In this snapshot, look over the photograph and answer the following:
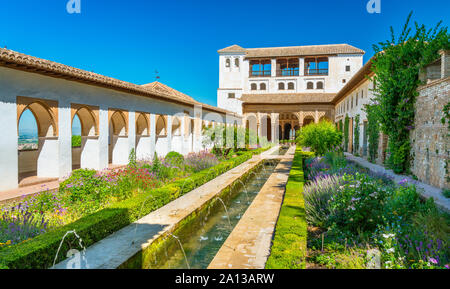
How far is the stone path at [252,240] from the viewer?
388cm

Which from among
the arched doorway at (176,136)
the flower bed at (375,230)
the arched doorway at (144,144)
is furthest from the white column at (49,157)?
the arched doorway at (176,136)

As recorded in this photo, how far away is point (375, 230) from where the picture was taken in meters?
4.22

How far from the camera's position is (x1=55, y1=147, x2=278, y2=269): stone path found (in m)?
3.91

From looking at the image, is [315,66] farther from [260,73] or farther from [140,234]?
[140,234]

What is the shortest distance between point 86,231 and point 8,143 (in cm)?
472

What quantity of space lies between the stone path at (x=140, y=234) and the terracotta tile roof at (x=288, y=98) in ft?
84.6

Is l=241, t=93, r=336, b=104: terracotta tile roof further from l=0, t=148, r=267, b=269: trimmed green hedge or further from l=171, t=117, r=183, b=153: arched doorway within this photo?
l=0, t=148, r=267, b=269: trimmed green hedge

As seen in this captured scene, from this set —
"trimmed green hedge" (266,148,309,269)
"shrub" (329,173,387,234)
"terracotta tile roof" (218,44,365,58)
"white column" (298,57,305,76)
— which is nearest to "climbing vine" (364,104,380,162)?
"trimmed green hedge" (266,148,309,269)

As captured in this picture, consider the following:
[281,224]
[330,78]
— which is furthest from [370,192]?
[330,78]

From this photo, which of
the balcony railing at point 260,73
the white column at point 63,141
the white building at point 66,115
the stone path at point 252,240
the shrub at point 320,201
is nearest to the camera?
the stone path at point 252,240

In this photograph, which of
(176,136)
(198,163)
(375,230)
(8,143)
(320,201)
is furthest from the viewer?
(176,136)

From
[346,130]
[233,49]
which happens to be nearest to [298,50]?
[233,49]

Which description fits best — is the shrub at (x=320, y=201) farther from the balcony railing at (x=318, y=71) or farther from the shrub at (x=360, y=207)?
the balcony railing at (x=318, y=71)
